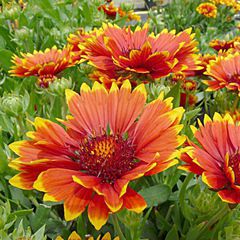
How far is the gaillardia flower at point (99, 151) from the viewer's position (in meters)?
0.44

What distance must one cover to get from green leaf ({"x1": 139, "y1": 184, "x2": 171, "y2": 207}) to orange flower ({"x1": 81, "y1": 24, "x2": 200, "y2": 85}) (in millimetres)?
224

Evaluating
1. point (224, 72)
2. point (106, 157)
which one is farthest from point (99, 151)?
point (224, 72)

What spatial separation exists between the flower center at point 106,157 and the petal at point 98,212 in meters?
0.05

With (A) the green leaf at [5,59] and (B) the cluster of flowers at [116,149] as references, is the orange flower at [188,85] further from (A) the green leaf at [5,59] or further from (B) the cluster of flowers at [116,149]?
(A) the green leaf at [5,59]

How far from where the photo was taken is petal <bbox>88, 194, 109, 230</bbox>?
0.43 m

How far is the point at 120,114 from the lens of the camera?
0.57 m

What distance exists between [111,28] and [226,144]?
15.9 inches

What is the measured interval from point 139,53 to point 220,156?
0.89 feet

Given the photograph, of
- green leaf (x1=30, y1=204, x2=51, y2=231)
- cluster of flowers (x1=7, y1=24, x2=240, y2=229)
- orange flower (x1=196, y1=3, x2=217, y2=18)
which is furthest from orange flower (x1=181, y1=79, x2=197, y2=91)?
orange flower (x1=196, y1=3, x2=217, y2=18)

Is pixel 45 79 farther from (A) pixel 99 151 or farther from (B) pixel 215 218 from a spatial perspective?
(B) pixel 215 218

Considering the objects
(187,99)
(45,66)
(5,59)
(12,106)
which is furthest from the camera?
(5,59)

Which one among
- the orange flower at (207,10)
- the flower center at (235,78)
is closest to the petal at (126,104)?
the flower center at (235,78)

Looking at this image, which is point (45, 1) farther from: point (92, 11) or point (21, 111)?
point (21, 111)

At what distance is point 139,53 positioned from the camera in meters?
0.72
